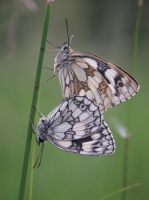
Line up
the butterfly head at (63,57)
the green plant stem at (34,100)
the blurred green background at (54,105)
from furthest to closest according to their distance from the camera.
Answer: the blurred green background at (54,105) < the butterfly head at (63,57) < the green plant stem at (34,100)

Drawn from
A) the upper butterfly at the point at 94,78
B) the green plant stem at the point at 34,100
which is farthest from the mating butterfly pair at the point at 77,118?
the green plant stem at the point at 34,100

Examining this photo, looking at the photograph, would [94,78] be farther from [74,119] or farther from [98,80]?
[74,119]

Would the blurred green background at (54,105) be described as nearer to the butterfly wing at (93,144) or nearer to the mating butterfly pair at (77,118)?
the mating butterfly pair at (77,118)

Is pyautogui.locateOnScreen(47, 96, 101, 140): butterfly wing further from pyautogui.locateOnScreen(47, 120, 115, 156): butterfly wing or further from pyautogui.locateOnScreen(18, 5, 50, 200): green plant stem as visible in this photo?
pyautogui.locateOnScreen(18, 5, 50, 200): green plant stem

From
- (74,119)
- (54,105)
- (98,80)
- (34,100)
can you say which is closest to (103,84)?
(98,80)

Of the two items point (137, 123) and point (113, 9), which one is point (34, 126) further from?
point (113, 9)

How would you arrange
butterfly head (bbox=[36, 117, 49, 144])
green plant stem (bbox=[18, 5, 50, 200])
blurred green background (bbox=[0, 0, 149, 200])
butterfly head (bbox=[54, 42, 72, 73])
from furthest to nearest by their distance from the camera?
1. blurred green background (bbox=[0, 0, 149, 200])
2. butterfly head (bbox=[54, 42, 72, 73])
3. butterfly head (bbox=[36, 117, 49, 144])
4. green plant stem (bbox=[18, 5, 50, 200])

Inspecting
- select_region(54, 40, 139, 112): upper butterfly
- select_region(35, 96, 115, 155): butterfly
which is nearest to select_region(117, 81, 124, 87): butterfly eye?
select_region(54, 40, 139, 112): upper butterfly
